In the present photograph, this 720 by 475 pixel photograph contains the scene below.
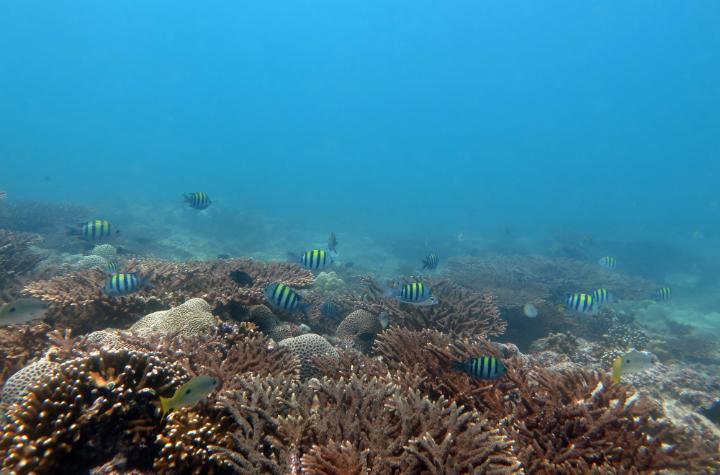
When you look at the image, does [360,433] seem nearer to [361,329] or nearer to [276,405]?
[276,405]

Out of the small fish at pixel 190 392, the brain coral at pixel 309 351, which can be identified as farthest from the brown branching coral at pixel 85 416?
the brain coral at pixel 309 351

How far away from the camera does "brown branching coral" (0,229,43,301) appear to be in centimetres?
899

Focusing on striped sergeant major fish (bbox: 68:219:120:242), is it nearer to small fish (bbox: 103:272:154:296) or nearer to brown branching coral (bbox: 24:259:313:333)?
brown branching coral (bbox: 24:259:313:333)

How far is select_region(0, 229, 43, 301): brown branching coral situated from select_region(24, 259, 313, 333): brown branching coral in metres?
2.96

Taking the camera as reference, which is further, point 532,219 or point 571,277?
point 532,219

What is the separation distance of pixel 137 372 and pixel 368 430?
6.68 ft

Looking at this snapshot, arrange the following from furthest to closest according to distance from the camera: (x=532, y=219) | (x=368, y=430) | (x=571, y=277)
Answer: (x=532, y=219) < (x=571, y=277) < (x=368, y=430)

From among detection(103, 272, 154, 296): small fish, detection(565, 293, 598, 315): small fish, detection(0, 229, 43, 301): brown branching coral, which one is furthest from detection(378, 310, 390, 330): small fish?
detection(0, 229, 43, 301): brown branching coral

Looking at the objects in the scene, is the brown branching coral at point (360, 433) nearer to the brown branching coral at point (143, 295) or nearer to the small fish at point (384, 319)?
the brown branching coral at point (143, 295)

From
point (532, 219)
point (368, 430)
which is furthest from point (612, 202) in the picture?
point (368, 430)

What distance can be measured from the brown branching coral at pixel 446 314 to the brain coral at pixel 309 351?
7.55 ft

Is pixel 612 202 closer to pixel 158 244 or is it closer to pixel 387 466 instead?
pixel 158 244

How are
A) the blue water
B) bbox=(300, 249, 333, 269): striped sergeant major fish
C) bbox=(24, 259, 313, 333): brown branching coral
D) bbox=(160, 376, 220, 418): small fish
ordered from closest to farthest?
bbox=(160, 376, 220, 418): small fish
bbox=(24, 259, 313, 333): brown branching coral
bbox=(300, 249, 333, 269): striped sergeant major fish
the blue water

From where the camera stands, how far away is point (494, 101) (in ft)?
579
